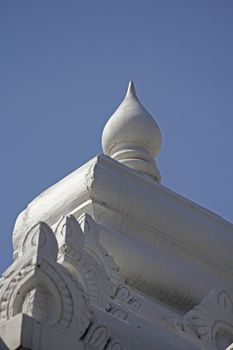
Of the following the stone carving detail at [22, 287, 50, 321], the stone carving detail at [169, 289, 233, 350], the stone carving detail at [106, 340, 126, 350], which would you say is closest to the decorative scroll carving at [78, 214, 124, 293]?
the stone carving detail at [169, 289, 233, 350]

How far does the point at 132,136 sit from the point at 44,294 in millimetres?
11527

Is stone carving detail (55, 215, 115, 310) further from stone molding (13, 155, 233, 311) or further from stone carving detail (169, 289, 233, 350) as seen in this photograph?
stone molding (13, 155, 233, 311)

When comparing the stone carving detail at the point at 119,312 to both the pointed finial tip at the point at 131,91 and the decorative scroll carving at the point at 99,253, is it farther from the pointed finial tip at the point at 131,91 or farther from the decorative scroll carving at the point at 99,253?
the pointed finial tip at the point at 131,91

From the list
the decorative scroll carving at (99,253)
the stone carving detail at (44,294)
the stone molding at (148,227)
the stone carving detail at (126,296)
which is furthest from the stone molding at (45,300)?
the stone molding at (148,227)

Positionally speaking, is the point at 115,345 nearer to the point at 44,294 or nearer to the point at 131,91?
the point at 44,294

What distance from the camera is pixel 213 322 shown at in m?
18.4

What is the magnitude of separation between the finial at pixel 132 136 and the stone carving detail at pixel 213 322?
6579 mm

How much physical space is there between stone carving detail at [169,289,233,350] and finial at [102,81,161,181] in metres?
6.58

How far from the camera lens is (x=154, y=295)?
21.7 meters

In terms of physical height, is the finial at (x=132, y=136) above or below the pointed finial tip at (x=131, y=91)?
below

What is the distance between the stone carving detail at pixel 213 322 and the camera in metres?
18.3

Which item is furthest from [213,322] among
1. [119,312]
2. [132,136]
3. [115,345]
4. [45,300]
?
[132,136]

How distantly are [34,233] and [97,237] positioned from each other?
3986 mm

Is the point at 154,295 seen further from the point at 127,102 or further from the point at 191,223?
the point at 127,102
